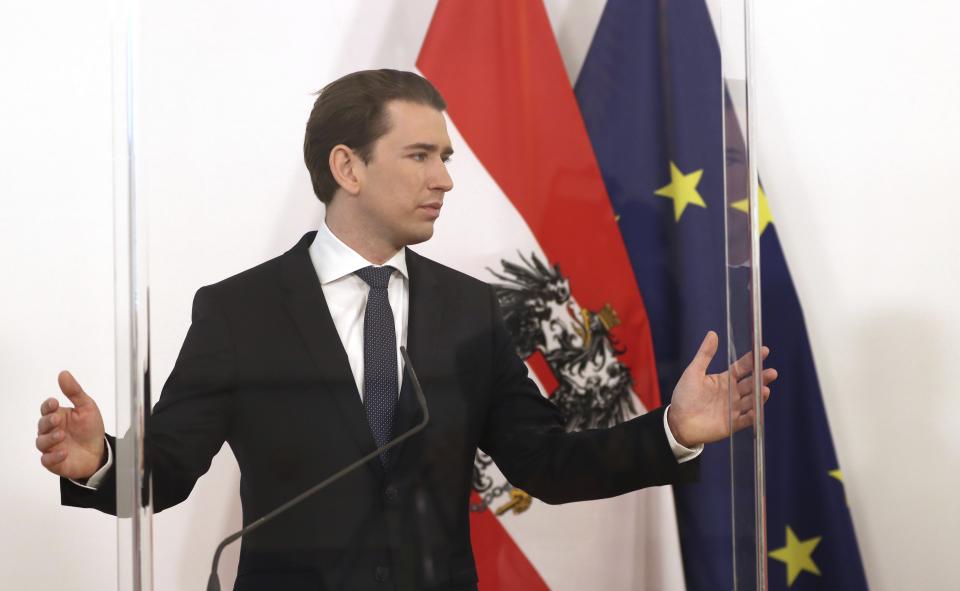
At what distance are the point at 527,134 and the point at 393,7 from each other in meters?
0.20

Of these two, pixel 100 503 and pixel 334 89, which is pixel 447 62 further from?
pixel 100 503

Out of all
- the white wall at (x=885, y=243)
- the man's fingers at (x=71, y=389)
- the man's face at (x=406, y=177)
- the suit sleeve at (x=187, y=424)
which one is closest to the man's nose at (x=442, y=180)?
the man's face at (x=406, y=177)

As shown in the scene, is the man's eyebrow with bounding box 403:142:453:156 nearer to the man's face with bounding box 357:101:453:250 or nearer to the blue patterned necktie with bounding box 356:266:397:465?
the man's face with bounding box 357:101:453:250

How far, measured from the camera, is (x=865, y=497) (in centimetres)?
166

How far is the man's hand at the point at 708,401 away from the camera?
1055mm

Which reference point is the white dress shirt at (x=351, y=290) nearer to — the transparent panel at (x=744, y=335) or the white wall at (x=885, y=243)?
the transparent panel at (x=744, y=335)

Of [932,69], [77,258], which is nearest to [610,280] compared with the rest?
[77,258]

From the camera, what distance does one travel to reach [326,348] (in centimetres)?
100

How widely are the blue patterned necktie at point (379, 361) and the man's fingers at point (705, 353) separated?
0.33m

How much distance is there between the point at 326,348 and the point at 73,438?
27cm

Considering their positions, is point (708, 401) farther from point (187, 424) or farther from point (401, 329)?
point (187, 424)

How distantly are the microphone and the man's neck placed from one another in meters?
0.10

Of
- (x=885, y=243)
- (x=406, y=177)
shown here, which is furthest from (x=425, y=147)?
(x=885, y=243)

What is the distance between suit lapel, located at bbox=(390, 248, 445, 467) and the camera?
1003 millimetres
